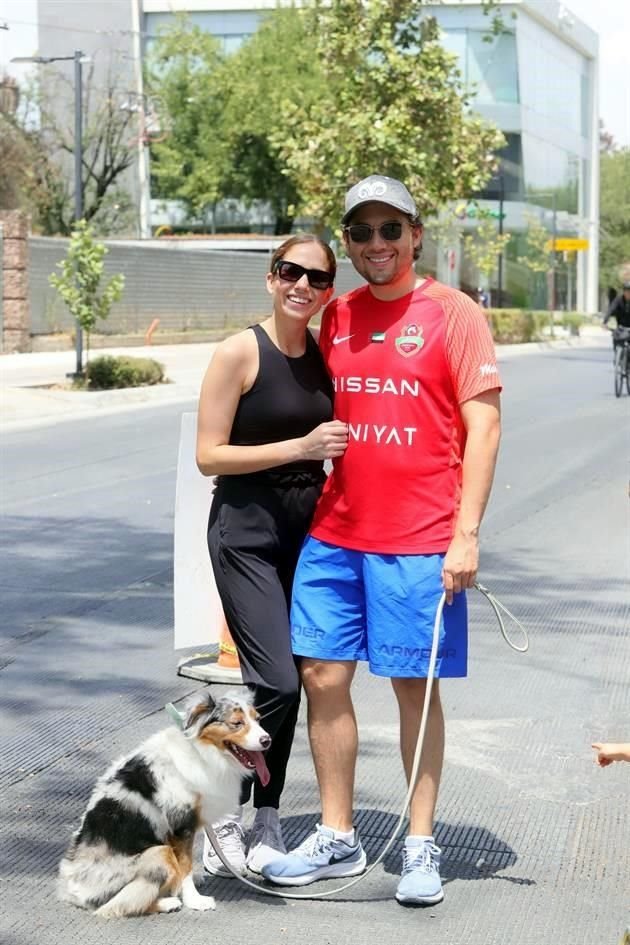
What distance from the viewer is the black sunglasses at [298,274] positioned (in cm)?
488

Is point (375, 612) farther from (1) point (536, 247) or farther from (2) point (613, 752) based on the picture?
(1) point (536, 247)

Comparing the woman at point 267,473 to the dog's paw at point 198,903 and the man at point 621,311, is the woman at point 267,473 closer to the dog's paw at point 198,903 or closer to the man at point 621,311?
the dog's paw at point 198,903

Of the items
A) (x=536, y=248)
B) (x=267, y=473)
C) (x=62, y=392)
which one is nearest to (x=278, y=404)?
(x=267, y=473)

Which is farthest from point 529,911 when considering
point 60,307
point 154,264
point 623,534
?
point 154,264

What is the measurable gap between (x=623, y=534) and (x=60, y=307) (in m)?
24.3

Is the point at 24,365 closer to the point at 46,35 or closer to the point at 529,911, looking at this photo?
the point at 529,911

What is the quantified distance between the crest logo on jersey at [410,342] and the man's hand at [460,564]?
1.82ft

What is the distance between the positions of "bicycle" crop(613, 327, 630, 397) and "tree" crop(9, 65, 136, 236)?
1197 inches

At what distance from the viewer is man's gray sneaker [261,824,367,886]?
4.83 meters

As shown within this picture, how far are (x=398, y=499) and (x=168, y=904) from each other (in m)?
1.33

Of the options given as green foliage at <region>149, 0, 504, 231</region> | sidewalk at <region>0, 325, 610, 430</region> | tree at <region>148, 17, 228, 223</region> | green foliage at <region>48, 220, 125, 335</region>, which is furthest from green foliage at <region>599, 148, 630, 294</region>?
green foliage at <region>48, 220, 125, 335</region>

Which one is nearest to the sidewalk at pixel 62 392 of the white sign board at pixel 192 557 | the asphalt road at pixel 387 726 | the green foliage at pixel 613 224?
the asphalt road at pixel 387 726

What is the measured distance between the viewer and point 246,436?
4.85m

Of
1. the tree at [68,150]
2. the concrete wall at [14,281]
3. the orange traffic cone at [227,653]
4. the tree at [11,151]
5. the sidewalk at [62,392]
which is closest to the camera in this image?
the orange traffic cone at [227,653]
